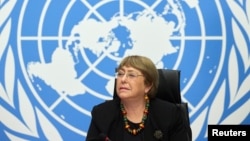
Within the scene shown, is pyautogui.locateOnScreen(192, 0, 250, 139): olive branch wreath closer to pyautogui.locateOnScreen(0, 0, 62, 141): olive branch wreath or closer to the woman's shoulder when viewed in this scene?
the woman's shoulder

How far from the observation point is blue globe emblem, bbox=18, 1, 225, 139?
3387mm

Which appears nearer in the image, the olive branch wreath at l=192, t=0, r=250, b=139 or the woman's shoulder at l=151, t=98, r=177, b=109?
the woman's shoulder at l=151, t=98, r=177, b=109

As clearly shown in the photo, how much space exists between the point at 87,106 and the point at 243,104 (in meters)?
1.40

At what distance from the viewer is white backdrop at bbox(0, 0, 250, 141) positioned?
3393 mm

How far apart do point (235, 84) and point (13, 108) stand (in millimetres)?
1996

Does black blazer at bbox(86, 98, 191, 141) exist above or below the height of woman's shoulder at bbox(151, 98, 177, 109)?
below

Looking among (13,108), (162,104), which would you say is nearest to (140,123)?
(162,104)

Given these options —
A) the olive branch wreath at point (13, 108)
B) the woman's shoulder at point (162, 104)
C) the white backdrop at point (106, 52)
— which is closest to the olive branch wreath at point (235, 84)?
the white backdrop at point (106, 52)

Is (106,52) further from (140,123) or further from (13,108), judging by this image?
(140,123)

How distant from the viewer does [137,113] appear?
7.57 ft

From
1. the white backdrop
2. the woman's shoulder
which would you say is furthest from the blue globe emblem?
the woman's shoulder

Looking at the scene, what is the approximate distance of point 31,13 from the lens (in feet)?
11.3

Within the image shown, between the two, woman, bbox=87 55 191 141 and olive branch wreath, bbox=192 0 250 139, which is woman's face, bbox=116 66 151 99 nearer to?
woman, bbox=87 55 191 141

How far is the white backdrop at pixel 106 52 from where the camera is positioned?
3.39 meters
